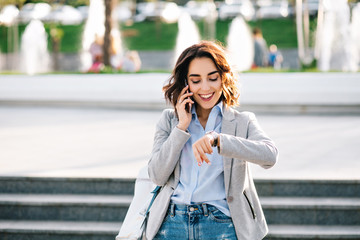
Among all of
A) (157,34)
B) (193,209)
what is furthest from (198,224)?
(157,34)

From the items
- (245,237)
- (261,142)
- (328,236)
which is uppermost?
(261,142)

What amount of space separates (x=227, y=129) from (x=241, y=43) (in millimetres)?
22162

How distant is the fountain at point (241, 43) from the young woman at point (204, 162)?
51.4 ft

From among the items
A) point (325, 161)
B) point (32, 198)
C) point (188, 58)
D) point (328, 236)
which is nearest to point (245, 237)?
point (188, 58)

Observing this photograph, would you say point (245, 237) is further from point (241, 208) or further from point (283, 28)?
point (283, 28)

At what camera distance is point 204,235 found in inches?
98.8

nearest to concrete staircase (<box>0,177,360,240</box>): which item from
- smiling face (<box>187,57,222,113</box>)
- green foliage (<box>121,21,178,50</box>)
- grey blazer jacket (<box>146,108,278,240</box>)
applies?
grey blazer jacket (<box>146,108,278,240</box>)

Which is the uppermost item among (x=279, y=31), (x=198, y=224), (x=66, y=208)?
(x=279, y=31)

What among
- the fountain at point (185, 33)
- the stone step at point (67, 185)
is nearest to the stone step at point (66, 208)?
the stone step at point (67, 185)

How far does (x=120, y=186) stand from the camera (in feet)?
16.0

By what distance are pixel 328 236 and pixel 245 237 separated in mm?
1964

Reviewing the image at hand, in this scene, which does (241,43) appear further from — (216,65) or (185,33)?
(216,65)

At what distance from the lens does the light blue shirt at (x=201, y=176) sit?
2.54 m

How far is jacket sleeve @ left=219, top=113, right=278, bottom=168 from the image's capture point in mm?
2402
